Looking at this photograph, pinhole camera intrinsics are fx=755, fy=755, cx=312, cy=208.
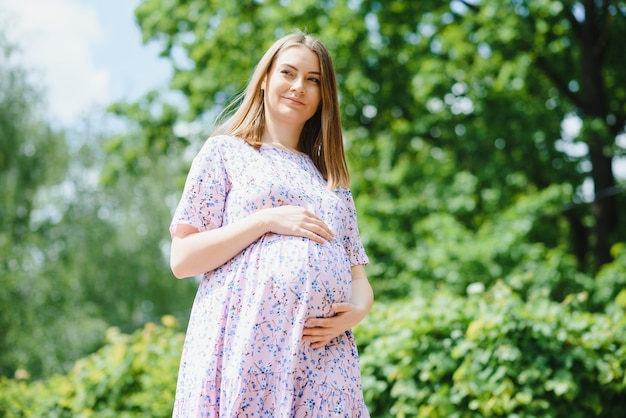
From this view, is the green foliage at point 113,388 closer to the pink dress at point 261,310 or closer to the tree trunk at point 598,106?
the pink dress at point 261,310

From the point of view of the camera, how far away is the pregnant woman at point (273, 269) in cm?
182

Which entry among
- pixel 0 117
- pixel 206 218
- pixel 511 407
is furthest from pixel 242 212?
pixel 0 117

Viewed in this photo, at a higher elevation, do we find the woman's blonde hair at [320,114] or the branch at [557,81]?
the branch at [557,81]

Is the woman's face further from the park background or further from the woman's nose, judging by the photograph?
the park background

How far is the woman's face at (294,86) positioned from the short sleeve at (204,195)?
0.82 feet

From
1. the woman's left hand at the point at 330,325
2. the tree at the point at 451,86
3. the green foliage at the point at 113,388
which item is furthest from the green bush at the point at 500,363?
the tree at the point at 451,86

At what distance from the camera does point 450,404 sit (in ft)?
12.4

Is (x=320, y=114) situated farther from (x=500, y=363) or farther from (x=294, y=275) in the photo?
(x=500, y=363)

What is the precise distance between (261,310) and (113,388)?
318cm

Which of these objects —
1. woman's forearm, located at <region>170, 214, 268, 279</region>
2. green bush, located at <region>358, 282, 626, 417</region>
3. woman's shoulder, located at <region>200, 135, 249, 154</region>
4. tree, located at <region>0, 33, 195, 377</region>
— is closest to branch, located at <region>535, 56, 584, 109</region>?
tree, located at <region>0, 33, 195, 377</region>

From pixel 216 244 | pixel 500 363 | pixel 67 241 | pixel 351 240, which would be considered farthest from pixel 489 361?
pixel 67 241

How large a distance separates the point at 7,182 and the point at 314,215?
13626mm

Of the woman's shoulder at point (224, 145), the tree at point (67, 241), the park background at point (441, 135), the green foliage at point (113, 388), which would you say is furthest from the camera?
the tree at point (67, 241)

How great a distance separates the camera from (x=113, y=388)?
4.68 m
